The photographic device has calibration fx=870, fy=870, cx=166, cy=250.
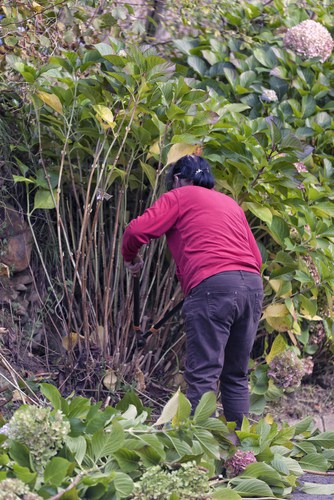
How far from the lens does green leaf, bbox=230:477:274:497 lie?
386 centimetres

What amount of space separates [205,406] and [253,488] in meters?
0.43

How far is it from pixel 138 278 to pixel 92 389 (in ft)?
2.22

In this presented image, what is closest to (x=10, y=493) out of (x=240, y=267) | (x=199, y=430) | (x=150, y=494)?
(x=150, y=494)

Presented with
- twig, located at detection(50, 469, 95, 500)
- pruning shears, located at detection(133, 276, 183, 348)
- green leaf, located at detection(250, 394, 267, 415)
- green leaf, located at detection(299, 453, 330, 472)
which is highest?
twig, located at detection(50, 469, 95, 500)

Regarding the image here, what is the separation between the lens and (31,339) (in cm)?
509

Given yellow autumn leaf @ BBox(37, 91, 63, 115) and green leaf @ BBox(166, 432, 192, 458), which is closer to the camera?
green leaf @ BBox(166, 432, 192, 458)

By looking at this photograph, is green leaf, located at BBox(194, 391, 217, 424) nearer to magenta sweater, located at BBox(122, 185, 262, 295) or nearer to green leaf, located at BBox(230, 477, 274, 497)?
green leaf, located at BBox(230, 477, 274, 497)

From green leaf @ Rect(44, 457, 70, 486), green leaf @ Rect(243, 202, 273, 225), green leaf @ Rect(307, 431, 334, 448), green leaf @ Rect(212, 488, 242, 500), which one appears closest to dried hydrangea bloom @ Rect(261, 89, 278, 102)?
green leaf @ Rect(243, 202, 273, 225)

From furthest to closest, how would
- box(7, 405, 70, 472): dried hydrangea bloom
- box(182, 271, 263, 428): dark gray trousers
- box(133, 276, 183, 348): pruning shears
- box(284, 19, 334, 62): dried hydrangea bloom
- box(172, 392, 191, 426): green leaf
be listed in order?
box(284, 19, 334, 62): dried hydrangea bloom → box(133, 276, 183, 348): pruning shears → box(182, 271, 263, 428): dark gray trousers → box(172, 392, 191, 426): green leaf → box(7, 405, 70, 472): dried hydrangea bloom

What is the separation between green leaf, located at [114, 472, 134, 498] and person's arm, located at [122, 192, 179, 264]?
132cm

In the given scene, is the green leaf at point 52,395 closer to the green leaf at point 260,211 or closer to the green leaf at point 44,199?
the green leaf at point 44,199

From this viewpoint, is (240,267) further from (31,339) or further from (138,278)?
(31,339)

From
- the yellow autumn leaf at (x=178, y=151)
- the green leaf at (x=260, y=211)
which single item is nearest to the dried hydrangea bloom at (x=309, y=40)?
the green leaf at (x=260, y=211)

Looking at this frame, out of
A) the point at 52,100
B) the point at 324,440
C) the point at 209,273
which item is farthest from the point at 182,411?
the point at 52,100
